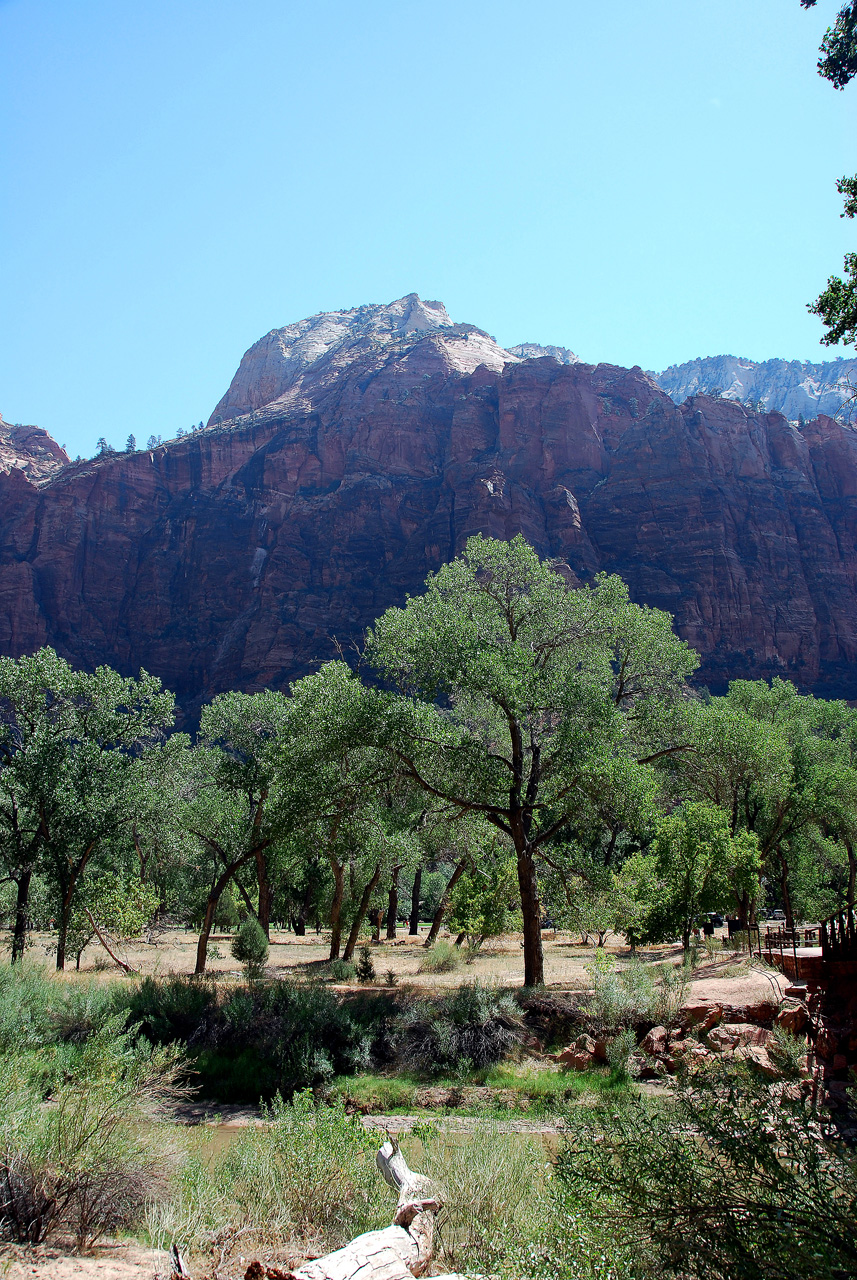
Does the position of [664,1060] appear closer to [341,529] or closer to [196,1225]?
[196,1225]

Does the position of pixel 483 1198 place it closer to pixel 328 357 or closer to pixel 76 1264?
pixel 76 1264

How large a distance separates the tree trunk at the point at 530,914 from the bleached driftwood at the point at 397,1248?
962cm

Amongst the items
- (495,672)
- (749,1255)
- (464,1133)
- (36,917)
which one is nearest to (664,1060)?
(464,1133)

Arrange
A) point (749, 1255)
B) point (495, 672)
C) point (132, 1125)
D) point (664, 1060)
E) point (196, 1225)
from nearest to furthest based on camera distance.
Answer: point (749, 1255) → point (196, 1225) → point (132, 1125) → point (664, 1060) → point (495, 672)

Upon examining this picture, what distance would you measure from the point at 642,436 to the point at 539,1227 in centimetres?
13160

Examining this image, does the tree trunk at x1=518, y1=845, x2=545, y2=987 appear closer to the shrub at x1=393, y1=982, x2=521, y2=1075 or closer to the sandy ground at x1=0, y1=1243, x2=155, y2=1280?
the shrub at x1=393, y1=982, x2=521, y2=1075

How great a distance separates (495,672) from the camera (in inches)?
585

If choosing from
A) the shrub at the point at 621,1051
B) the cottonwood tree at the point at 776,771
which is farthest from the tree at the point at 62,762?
the cottonwood tree at the point at 776,771

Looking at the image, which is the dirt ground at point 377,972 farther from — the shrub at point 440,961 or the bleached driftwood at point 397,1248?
the bleached driftwood at point 397,1248

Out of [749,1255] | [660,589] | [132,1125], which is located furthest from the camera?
[660,589]

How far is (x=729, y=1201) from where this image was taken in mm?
3984

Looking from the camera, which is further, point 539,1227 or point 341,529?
point 341,529

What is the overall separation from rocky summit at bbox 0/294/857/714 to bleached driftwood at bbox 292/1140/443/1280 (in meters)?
100

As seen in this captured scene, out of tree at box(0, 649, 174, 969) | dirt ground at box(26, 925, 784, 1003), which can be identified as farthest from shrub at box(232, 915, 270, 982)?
tree at box(0, 649, 174, 969)
